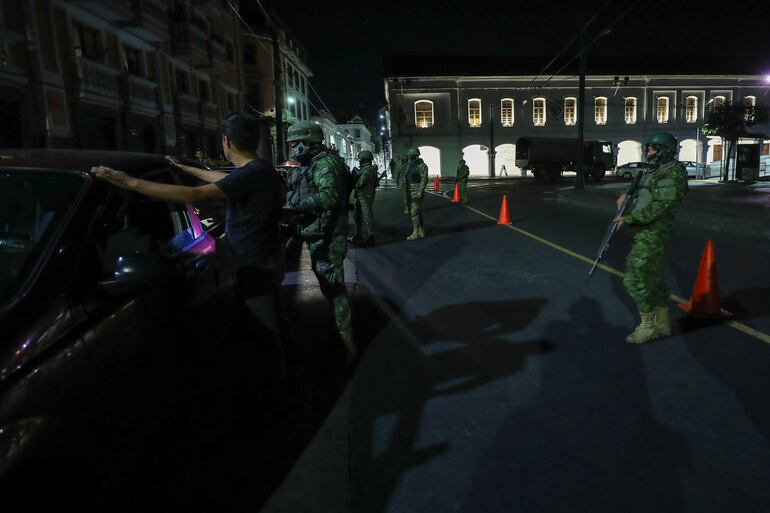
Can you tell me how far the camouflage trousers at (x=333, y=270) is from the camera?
4.06 metres

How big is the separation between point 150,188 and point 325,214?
165 cm

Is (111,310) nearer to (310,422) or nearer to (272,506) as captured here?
(272,506)

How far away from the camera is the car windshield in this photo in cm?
209

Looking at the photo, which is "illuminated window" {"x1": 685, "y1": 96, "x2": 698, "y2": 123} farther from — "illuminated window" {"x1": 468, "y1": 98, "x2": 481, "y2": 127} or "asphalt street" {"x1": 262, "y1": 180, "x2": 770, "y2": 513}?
"asphalt street" {"x1": 262, "y1": 180, "x2": 770, "y2": 513}

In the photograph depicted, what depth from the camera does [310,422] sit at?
10.4ft

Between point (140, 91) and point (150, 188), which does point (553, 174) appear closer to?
point (140, 91)

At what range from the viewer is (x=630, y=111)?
48250 mm

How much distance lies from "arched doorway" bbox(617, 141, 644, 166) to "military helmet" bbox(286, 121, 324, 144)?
50.6 meters

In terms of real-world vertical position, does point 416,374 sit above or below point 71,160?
below

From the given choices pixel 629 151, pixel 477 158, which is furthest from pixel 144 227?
pixel 629 151

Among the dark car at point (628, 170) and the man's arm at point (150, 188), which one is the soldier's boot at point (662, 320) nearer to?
the man's arm at point (150, 188)

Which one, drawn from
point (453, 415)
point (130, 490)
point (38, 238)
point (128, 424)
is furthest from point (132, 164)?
point (453, 415)

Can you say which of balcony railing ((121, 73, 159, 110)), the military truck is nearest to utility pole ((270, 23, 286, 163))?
balcony railing ((121, 73, 159, 110))

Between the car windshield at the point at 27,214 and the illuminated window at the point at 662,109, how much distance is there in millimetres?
54936
